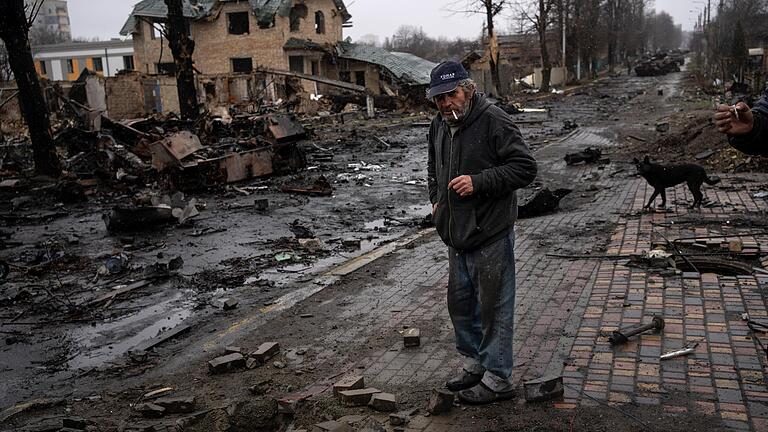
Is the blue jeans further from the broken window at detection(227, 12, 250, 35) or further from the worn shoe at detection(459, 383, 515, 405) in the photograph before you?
the broken window at detection(227, 12, 250, 35)

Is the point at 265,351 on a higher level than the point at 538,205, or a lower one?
lower

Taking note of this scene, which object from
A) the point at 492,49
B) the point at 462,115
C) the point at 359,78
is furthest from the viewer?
the point at 359,78

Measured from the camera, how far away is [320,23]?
153 ft

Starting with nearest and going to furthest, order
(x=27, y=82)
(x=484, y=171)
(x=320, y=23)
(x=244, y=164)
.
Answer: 1. (x=484, y=171)
2. (x=244, y=164)
3. (x=27, y=82)
4. (x=320, y=23)

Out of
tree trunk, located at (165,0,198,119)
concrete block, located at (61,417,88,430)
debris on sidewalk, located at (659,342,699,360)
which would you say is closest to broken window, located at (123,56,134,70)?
tree trunk, located at (165,0,198,119)

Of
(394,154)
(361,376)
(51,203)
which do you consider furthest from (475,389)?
(394,154)

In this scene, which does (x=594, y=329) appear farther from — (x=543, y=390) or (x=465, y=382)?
(x=465, y=382)

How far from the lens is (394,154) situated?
20.3 meters

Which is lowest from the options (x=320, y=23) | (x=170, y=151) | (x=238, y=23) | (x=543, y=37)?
(x=170, y=151)

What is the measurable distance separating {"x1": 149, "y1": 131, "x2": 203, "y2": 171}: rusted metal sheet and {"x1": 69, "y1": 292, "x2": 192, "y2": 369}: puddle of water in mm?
7322

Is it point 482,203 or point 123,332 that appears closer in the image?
point 482,203

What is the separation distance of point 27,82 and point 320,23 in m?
32.8


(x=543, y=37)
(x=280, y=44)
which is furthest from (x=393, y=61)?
(x=543, y=37)

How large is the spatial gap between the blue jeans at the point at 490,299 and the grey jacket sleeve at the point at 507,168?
0.36m
